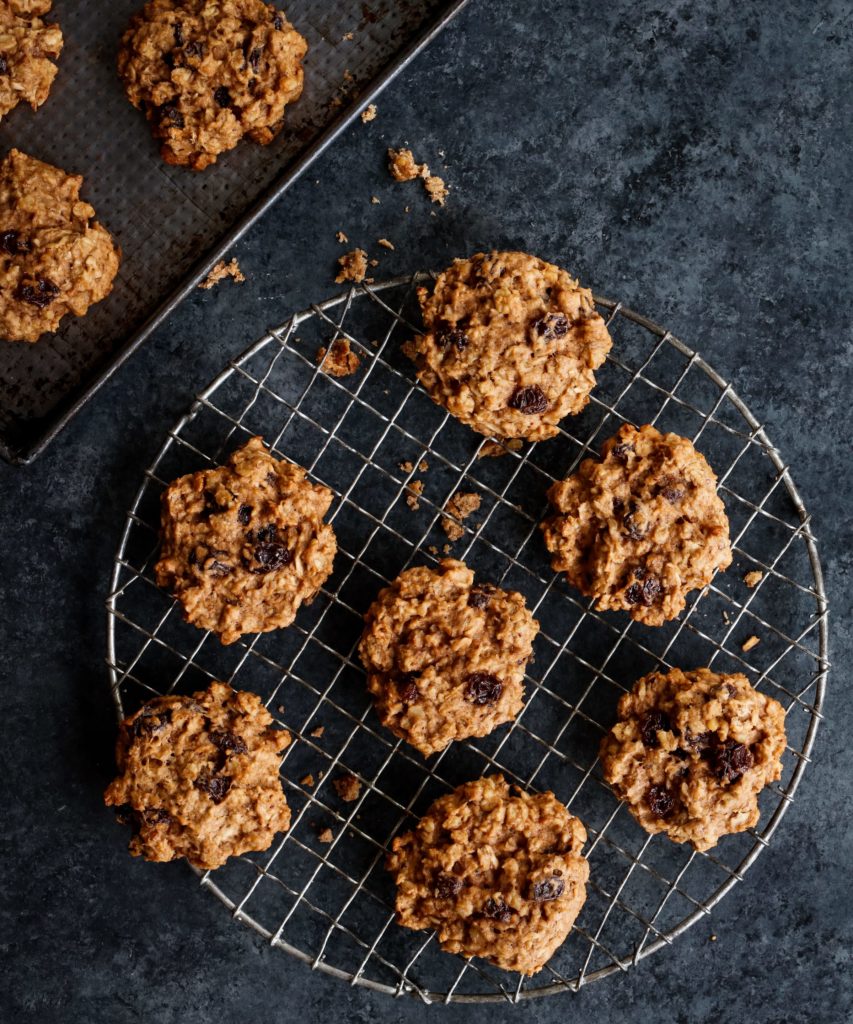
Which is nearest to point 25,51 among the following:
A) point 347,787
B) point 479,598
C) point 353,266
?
point 353,266

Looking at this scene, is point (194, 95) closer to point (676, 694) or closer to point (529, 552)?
point (529, 552)

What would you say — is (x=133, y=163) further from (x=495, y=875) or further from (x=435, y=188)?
(x=495, y=875)

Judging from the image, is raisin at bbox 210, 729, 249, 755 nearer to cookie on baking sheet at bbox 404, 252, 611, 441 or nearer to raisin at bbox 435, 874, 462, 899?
raisin at bbox 435, 874, 462, 899

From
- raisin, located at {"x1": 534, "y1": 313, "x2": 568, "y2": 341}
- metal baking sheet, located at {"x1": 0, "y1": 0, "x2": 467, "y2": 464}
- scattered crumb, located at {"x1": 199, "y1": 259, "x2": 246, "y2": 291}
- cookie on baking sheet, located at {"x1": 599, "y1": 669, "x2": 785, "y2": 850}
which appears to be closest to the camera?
raisin, located at {"x1": 534, "y1": 313, "x2": 568, "y2": 341}

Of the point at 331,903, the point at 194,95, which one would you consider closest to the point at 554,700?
the point at 331,903

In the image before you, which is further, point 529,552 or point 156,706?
point 529,552

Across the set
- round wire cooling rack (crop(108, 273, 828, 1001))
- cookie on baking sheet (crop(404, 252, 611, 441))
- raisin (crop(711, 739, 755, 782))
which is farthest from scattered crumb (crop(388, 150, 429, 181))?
raisin (crop(711, 739, 755, 782))

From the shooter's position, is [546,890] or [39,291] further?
[39,291]
